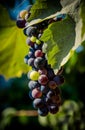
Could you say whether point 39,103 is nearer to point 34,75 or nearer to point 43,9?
point 34,75

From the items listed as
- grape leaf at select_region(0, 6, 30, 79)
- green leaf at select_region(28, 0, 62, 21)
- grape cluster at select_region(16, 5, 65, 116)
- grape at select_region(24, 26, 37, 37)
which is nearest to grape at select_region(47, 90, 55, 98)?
grape cluster at select_region(16, 5, 65, 116)

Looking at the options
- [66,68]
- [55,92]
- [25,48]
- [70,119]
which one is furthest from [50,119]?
[55,92]

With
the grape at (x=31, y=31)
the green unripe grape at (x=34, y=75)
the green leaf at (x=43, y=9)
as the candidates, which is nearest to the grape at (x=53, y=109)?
the green unripe grape at (x=34, y=75)

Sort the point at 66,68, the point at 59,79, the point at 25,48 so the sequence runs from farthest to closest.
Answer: the point at 66,68
the point at 25,48
the point at 59,79

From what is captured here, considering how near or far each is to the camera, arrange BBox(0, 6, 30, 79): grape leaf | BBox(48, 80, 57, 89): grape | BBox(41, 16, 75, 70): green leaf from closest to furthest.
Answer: BBox(41, 16, 75, 70): green leaf → BBox(48, 80, 57, 89): grape → BBox(0, 6, 30, 79): grape leaf

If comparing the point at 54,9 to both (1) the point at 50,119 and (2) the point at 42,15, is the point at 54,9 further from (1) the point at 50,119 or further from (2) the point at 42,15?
(1) the point at 50,119

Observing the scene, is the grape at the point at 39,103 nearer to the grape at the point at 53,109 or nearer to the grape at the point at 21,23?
the grape at the point at 53,109

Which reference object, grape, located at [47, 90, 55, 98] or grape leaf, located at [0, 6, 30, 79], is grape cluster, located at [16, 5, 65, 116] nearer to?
grape, located at [47, 90, 55, 98]

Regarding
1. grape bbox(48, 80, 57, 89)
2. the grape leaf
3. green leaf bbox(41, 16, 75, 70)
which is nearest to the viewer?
green leaf bbox(41, 16, 75, 70)
